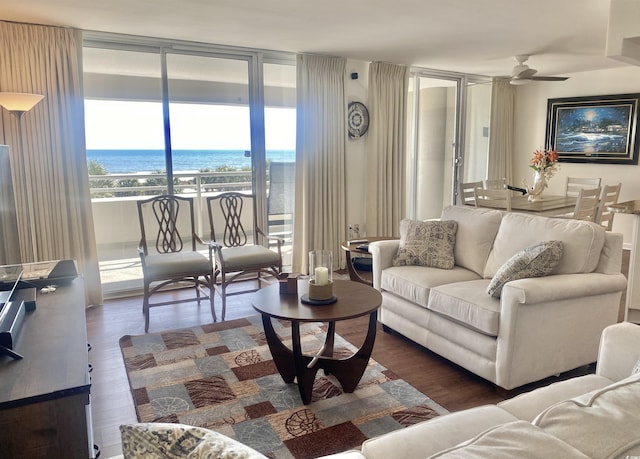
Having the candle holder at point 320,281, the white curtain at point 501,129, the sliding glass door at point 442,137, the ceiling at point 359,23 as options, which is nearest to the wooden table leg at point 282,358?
the candle holder at point 320,281

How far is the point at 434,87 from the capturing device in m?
6.41

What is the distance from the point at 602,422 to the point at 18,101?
3.90 metres

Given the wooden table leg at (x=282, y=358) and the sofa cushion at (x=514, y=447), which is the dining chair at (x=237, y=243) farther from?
the sofa cushion at (x=514, y=447)

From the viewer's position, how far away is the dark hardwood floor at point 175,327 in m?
2.47

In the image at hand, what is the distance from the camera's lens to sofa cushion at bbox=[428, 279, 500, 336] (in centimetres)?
254

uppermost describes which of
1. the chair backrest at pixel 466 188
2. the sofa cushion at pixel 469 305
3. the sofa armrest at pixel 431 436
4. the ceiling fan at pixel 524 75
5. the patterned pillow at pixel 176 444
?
the ceiling fan at pixel 524 75

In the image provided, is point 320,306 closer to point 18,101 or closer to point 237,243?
point 237,243

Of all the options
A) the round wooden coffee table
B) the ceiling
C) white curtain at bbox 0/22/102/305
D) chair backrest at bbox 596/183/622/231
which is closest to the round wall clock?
the ceiling

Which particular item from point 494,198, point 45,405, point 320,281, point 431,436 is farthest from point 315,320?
point 494,198

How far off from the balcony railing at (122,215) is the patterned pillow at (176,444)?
394 cm

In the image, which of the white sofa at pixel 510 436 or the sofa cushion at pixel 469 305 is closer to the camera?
the white sofa at pixel 510 436

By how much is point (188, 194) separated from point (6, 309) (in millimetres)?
2948

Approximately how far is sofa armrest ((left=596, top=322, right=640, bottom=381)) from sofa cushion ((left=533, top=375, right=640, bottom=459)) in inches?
27.8

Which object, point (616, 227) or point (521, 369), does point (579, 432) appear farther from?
point (616, 227)
